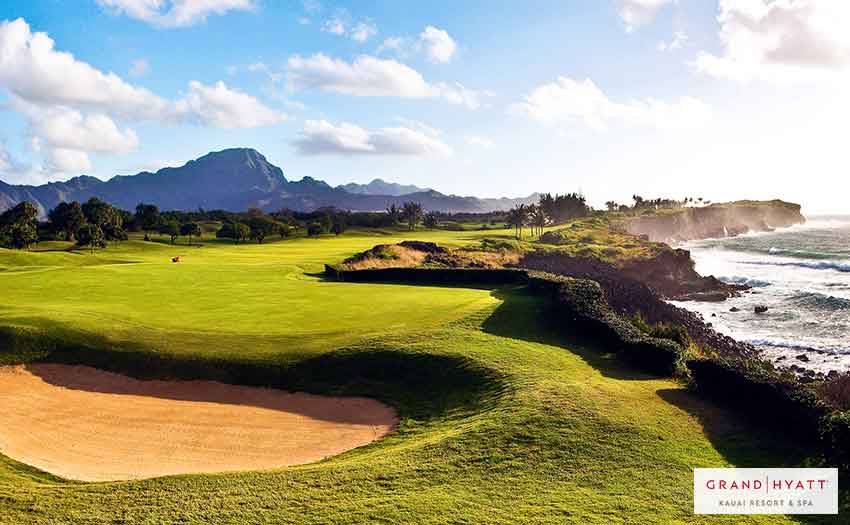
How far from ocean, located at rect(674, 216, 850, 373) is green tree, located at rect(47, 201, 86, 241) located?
10031 centimetres

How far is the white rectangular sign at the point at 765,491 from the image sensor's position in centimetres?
1234

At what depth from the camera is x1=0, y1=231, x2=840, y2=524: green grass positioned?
12.0 m

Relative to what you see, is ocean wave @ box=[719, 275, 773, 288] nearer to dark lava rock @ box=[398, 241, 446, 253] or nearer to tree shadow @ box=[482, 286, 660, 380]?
dark lava rock @ box=[398, 241, 446, 253]

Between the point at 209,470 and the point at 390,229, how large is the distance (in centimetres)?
12994

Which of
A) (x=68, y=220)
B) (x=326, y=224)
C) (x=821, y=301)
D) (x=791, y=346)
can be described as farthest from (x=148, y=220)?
(x=821, y=301)

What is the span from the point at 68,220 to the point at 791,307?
369 feet

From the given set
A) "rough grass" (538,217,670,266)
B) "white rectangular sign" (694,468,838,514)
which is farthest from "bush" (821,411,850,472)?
"rough grass" (538,217,670,266)

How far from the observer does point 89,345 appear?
85.9 feet

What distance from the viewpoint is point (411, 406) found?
20344 mm

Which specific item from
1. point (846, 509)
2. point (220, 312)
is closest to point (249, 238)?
point (220, 312)

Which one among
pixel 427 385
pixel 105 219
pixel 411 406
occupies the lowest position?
pixel 411 406

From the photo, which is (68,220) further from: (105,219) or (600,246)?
(600,246)

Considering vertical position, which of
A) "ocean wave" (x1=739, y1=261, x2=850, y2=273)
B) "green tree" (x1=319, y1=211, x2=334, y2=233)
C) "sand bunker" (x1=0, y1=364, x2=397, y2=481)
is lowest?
"sand bunker" (x1=0, y1=364, x2=397, y2=481)

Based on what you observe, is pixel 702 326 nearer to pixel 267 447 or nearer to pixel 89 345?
pixel 267 447
